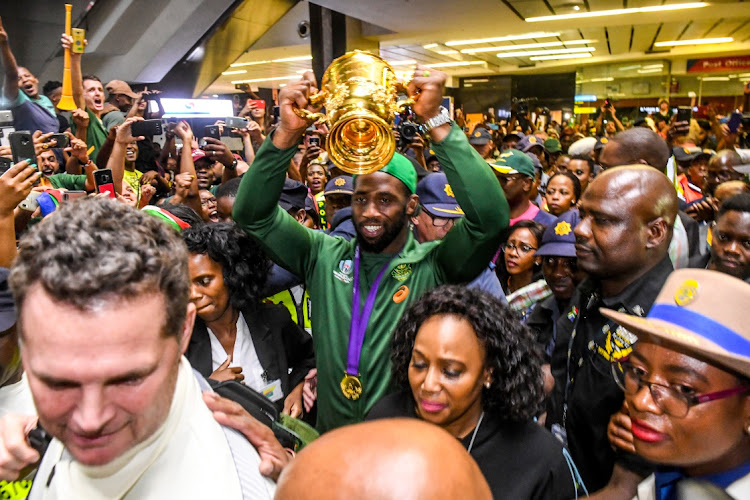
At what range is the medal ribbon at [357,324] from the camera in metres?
2.14

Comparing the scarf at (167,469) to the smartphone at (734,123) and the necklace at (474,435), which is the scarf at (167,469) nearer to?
the necklace at (474,435)

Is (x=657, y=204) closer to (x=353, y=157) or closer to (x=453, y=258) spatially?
(x=453, y=258)

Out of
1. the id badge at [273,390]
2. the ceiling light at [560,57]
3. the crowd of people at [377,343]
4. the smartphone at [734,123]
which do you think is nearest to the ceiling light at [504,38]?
the ceiling light at [560,57]

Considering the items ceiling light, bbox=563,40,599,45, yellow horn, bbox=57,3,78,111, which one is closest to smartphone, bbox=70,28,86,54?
yellow horn, bbox=57,3,78,111

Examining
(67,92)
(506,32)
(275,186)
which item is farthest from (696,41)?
(275,186)

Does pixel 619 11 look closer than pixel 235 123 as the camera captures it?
No

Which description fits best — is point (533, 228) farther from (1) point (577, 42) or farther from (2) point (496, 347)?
(1) point (577, 42)

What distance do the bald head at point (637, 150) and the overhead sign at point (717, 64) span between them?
723 inches

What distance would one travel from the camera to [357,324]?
2178mm

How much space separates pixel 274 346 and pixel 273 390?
0.61 ft

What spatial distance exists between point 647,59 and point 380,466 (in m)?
22.0

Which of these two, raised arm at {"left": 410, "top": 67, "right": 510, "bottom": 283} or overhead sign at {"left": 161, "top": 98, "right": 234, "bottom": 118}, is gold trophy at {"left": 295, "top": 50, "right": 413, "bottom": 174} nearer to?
raised arm at {"left": 410, "top": 67, "right": 510, "bottom": 283}

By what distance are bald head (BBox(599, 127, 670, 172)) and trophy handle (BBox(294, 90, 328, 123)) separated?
2232 millimetres

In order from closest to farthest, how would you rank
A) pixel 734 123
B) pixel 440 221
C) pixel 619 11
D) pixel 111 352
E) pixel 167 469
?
pixel 111 352 < pixel 167 469 < pixel 440 221 < pixel 734 123 < pixel 619 11
